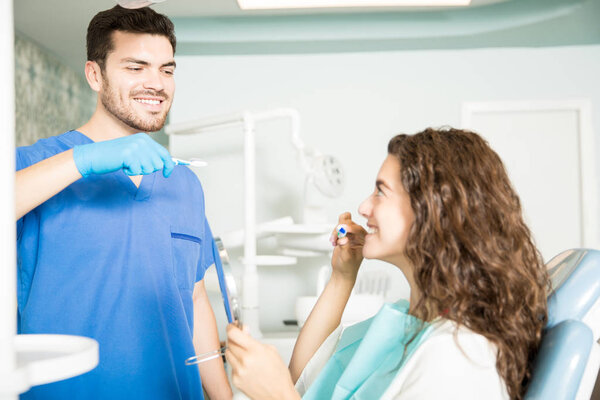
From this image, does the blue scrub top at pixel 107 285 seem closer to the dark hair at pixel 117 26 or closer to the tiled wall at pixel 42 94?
the dark hair at pixel 117 26

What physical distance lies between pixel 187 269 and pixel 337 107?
2.28 metres

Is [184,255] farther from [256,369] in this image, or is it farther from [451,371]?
[451,371]

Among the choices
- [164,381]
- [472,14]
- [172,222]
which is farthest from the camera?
[472,14]

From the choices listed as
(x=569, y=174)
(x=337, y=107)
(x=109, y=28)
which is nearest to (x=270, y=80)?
(x=337, y=107)

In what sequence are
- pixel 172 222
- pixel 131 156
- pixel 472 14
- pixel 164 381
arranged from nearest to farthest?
pixel 131 156, pixel 164 381, pixel 172 222, pixel 472 14

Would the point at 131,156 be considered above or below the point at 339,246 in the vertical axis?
above

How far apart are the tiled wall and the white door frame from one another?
248 cm

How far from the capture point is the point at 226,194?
3434mm

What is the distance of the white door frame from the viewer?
3.34m

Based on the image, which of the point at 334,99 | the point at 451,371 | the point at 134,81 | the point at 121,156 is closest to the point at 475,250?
the point at 451,371

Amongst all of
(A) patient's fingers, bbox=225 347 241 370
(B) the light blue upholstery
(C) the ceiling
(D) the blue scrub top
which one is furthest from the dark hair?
(C) the ceiling

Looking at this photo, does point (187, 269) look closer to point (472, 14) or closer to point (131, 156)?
point (131, 156)

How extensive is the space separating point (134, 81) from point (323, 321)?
2.22 feet

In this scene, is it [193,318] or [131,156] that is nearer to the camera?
[131,156]
